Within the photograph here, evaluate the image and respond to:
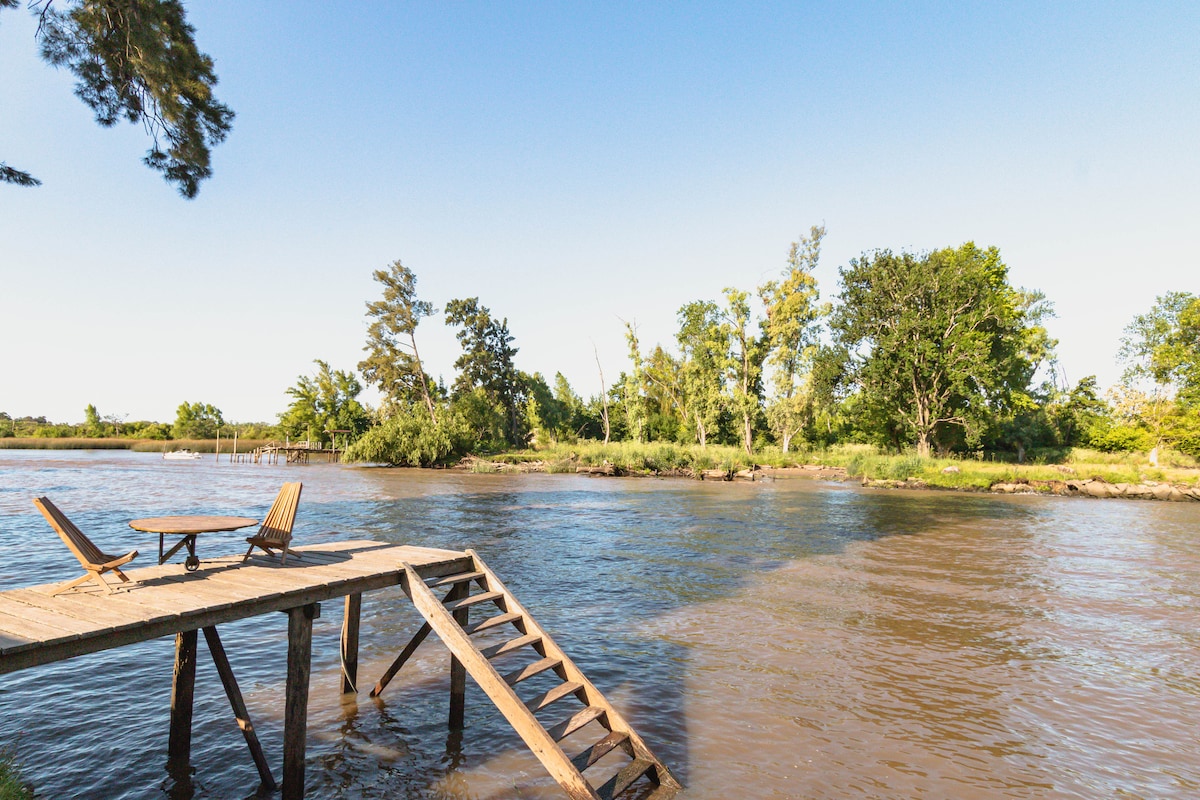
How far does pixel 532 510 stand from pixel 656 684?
18.1 m

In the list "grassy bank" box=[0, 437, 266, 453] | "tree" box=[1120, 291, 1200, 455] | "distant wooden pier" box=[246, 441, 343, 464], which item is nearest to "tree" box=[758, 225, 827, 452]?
"tree" box=[1120, 291, 1200, 455]

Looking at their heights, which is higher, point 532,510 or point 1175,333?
point 1175,333

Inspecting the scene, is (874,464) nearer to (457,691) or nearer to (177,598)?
(457,691)

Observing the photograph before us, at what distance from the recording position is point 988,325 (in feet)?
137

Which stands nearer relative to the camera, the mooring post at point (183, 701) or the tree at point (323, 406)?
the mooring post at point (183, 701)

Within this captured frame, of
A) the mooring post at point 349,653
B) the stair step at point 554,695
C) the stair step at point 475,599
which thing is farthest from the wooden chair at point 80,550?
the stair step at point 554,695

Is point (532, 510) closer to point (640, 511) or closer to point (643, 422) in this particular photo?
point (640, 511)

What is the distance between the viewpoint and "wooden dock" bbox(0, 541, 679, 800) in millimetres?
4488

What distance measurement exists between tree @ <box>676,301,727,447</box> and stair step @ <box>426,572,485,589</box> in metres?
46.8

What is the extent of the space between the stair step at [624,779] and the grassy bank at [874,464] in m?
35.1

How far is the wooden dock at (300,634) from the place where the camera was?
4488 mm

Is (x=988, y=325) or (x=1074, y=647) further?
(x=988, y=325)

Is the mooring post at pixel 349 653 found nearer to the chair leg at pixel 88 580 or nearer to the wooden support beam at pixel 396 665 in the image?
the wooden support beam at pixel 396 665

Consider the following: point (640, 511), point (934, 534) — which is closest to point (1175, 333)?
point (934, 534)
